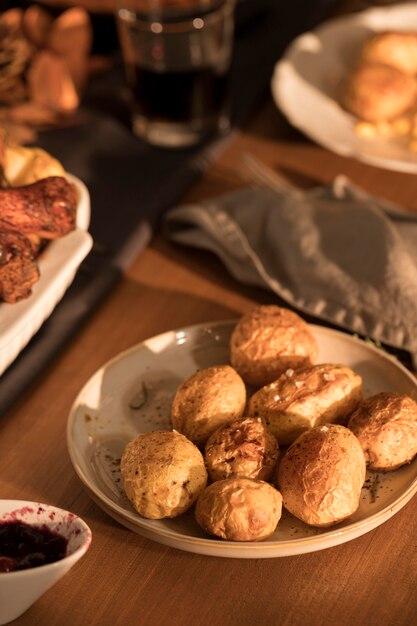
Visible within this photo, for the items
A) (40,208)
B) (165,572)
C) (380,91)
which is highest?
(40,208)

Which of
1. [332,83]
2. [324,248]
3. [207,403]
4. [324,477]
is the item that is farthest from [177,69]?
[324,477]

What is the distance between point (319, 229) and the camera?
3.58 ft

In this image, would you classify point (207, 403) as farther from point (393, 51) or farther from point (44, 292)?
point (393, 51)

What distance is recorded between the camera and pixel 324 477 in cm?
72

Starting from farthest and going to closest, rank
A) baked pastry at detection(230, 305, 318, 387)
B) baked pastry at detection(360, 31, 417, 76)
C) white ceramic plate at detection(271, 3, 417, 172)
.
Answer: baked pastry at detection(360, 31, 417, 76) < white ceramic plate at detection(271, 3, 417, 172) < baked pastry at detection(230, 305, 318, 387)

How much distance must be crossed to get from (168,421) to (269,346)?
122 mm

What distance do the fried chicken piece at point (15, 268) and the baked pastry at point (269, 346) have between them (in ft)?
0.70

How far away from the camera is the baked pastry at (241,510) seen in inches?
27.3

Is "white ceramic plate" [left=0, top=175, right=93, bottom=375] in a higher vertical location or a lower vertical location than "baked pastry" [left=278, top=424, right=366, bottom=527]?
higher

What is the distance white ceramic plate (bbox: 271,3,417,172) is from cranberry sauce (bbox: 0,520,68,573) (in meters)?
0.72

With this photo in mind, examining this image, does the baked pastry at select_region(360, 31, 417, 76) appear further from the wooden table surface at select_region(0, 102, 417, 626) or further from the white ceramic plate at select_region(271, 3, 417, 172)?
the wooden table surface at select_region(0, 102, 417, 626)

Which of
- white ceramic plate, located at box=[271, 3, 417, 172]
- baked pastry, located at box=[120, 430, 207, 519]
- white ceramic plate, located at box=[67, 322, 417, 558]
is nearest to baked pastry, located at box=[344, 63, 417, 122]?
white ceramic plate, located at box=[271, 3, 417, 172]

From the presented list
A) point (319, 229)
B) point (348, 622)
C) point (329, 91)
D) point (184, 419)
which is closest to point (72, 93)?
point (329, 91)

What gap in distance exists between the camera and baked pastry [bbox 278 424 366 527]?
28.1 inches
